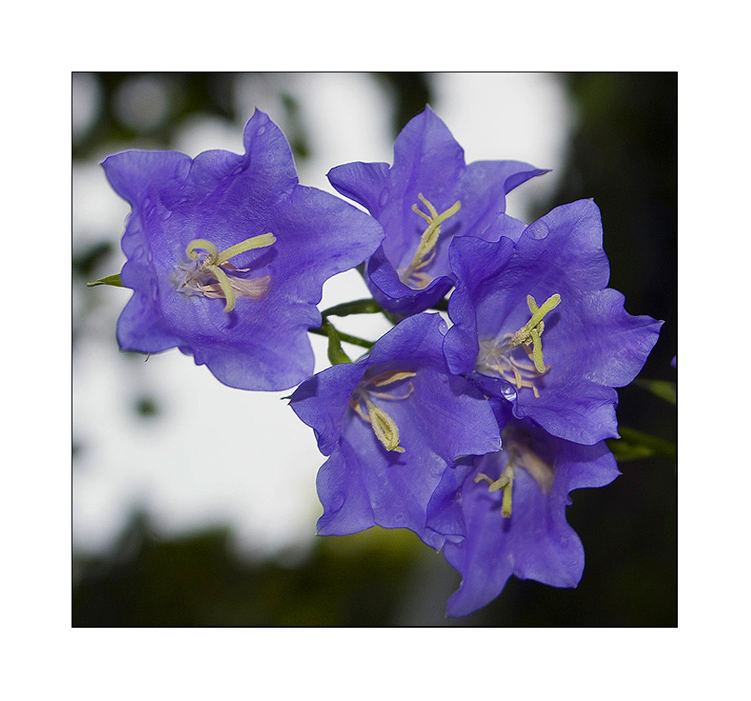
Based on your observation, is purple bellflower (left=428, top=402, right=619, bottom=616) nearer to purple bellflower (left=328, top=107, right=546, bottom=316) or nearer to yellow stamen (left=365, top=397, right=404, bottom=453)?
yellow stamen (left=365, top=397, right=404, bottom=453)

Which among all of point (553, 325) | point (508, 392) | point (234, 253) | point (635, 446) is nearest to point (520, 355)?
point (553, 325)

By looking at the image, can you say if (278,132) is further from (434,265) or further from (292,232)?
(434,265)

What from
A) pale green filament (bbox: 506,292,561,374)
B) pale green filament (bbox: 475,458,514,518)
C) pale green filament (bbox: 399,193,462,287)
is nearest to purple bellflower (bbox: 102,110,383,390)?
pale green filament (bbox: 399,193,462,287)

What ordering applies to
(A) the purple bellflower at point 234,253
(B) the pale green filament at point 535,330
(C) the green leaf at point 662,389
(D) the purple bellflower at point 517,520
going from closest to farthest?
(A) the purple bellflower at point 234,253
(B) the pale green filament at point 535,330
(D) the purple bellflower at point 517,520
(C) the green leaf at point 662,389

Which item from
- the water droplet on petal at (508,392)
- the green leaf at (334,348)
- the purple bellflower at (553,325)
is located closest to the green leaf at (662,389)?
the purple bellflower at (553,325)

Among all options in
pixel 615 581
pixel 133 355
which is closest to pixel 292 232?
pixel 133 355

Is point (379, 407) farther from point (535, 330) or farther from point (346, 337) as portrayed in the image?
point (535, 330)

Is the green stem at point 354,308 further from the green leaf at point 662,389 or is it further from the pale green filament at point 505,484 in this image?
the green leaf at point 662,389
